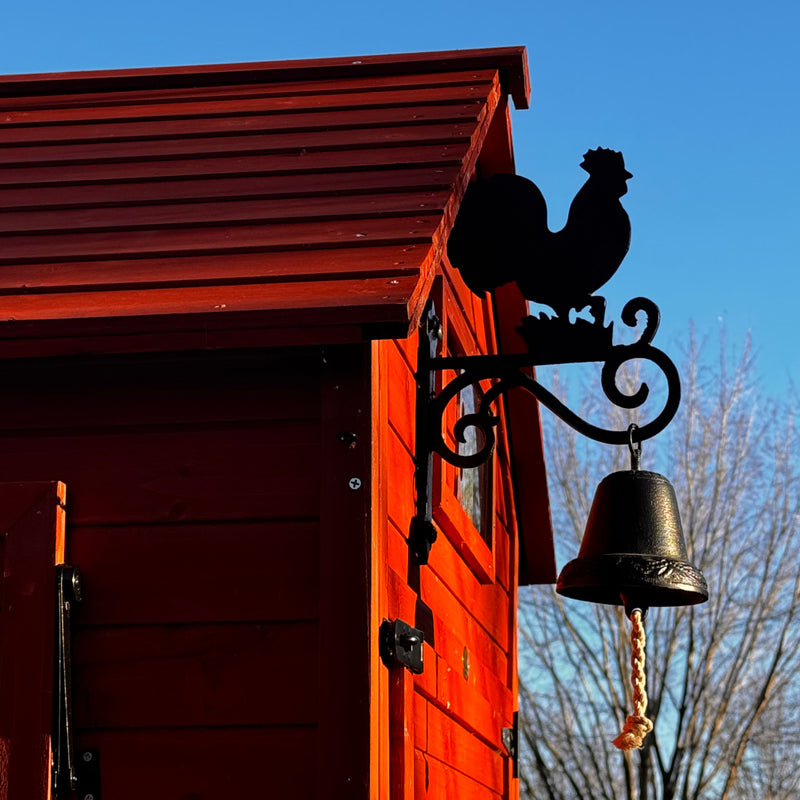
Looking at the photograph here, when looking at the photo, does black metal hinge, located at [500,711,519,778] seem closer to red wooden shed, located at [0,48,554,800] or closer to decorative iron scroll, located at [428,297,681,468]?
red wooden shed, located at [0,48,554,800]

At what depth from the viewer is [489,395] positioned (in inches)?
157

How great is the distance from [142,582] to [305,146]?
5.27 feet

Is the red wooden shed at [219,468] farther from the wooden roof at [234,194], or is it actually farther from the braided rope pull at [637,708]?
the braided rope pull at [637,708]

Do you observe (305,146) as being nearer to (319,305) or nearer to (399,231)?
(399,231)

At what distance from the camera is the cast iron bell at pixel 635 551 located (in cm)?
395

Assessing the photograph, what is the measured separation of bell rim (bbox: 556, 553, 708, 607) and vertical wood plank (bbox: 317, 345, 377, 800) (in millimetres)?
876

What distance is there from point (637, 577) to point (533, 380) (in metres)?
0.65

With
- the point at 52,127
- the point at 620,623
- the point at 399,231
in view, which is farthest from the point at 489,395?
the point at 620,623

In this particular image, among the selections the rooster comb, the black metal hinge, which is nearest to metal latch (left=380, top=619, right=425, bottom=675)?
the rooster comb

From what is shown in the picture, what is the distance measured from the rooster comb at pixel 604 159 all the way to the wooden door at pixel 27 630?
2.02 metres

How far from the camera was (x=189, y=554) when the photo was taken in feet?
11.4

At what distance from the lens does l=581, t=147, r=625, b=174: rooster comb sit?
4.40m

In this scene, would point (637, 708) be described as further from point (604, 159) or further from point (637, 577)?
point (604, 159)

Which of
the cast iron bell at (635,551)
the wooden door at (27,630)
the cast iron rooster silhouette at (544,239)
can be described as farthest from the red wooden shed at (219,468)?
the cast iron bell at (635,551)
